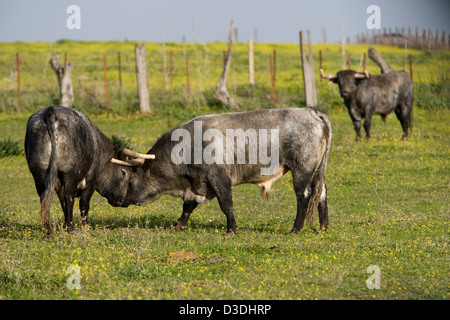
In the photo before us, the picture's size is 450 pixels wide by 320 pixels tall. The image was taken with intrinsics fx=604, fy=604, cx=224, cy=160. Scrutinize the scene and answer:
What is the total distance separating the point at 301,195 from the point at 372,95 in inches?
375

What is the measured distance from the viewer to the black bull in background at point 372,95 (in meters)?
17.4

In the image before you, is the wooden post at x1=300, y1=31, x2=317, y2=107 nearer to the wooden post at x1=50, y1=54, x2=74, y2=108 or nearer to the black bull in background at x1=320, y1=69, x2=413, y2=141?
the black bull in background at x1=320, y1=69, x2=413, y2=141

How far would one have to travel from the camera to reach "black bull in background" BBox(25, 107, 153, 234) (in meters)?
8.02

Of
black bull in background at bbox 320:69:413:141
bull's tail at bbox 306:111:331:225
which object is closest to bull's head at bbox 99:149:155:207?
bull's tail at bbox 306:111:331:225

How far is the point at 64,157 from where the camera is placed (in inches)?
321

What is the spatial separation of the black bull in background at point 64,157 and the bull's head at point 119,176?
8 centimetres

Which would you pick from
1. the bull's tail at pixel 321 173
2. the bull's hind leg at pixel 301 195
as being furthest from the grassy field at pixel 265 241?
the bull's tail at pixel 321 173

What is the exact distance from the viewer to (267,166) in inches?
355

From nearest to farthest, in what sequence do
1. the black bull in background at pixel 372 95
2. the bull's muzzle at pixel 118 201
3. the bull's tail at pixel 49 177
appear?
the bull's tail at pixel 49 177, the bull's muzzle at pixel 118 201, the black bull in background at pixel 372 95

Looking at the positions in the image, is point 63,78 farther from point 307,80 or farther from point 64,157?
point 64,157

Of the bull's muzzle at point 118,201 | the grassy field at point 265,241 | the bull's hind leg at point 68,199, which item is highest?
the bull's hind leg at point 68,199

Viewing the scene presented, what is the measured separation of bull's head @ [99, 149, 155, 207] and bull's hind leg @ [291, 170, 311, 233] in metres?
2.36

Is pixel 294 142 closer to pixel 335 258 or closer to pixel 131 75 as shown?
pixel 335 258

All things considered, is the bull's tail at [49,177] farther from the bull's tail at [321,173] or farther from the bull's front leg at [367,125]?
the bull's front leg at [367,125]
